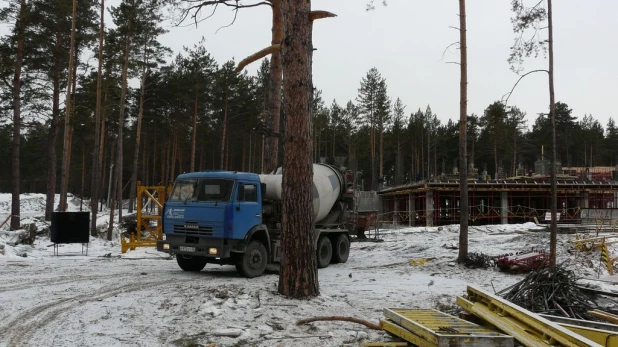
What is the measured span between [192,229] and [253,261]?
66.6 inches

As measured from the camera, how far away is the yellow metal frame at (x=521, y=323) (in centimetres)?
543

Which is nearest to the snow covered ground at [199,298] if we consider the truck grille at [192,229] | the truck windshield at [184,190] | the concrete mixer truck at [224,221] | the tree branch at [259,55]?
the concrete mixer truck at [224,221]

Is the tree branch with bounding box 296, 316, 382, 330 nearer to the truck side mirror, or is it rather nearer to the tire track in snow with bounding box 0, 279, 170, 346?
the tire track in snow with bounding box 0, 279, 170, 346

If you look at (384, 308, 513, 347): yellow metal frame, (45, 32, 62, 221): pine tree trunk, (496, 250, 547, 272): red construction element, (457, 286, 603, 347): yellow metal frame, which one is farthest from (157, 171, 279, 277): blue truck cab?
(45, 32, 62, 221): pine tree trunk

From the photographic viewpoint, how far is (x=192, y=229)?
469 inches

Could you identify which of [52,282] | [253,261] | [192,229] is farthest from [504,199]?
[52,282]

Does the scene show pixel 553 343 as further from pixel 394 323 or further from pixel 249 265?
A: pixel 249 265

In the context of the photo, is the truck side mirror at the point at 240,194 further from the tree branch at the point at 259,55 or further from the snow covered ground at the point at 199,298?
the tree branch at the point at 259,55

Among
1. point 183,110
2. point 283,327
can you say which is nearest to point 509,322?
point 283,327

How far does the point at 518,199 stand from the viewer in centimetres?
4141

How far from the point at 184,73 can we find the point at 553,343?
36396 millimetres

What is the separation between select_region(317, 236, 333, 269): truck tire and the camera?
1489cm

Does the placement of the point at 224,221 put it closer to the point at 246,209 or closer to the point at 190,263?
the point at 246,209

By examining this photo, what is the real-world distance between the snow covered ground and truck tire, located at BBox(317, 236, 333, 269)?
0.33 meters
